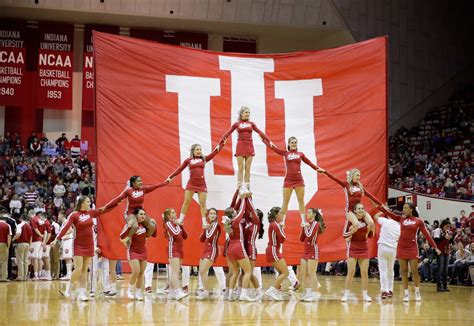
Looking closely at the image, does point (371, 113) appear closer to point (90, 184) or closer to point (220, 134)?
point (220, 134)

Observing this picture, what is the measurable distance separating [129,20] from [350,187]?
67.9 ft

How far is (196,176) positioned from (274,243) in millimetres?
2107

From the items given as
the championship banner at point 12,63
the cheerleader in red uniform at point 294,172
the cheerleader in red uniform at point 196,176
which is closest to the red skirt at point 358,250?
the cheerleader in red uniform at point 294,172

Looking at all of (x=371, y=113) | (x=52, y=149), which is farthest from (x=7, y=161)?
(x=371, y=113)

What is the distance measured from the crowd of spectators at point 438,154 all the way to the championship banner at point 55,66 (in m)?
14.8

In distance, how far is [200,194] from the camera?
15.0 m

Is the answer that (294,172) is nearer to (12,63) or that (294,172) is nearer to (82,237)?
(82,237)

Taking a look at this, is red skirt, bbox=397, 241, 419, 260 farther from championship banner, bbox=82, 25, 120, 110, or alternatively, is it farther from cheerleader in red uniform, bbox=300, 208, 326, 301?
championship banner, bbox=82, 25, 120, 110

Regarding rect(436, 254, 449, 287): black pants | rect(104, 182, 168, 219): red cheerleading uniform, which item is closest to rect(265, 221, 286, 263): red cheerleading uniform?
rect(104, 182, 168, 219): red cheerleading uniform

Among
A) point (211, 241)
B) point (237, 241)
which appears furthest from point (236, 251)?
point (211, 241)

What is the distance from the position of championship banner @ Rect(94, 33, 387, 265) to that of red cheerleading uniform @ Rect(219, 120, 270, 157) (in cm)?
133

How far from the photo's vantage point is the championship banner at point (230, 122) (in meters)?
15.5

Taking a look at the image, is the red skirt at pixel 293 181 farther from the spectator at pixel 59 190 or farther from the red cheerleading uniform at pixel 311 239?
the spectator at pixel 59 190

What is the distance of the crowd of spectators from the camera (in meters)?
26.7
